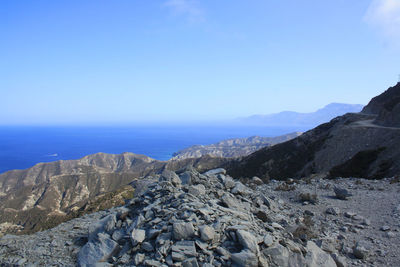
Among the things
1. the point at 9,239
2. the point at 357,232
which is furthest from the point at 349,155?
the point at 9,239

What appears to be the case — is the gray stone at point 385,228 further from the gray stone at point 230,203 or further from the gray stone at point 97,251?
the gray stone at point 97,251

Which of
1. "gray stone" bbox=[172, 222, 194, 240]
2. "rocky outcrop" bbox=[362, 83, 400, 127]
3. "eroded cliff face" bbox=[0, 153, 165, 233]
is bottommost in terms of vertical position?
"eroded cliff face" bbox=[0, 153, 165, 233]

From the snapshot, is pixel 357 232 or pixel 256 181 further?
pixel 256 181

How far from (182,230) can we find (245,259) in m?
1.74

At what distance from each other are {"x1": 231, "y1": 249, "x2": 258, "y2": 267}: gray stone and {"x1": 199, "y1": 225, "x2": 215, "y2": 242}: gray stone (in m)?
0.71

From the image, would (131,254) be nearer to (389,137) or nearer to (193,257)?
(193,257)

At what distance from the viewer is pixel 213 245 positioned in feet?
19.2

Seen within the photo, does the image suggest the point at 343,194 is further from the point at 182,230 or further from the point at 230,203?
the point at 182,230

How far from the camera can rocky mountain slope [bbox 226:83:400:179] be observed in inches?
1203

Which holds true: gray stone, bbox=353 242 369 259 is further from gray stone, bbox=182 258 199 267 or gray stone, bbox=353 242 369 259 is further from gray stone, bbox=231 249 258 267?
gray stone, bbox=182 258 199 267

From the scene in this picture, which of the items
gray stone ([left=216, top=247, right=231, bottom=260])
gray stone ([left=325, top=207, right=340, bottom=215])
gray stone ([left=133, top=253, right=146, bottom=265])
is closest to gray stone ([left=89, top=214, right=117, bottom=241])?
gray stone ([left=133, top=253, right=146, bottom=265])

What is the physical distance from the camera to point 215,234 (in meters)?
5.97

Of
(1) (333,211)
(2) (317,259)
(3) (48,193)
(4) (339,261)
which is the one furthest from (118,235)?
(3) (48,193)

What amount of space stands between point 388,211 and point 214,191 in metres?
8.31
